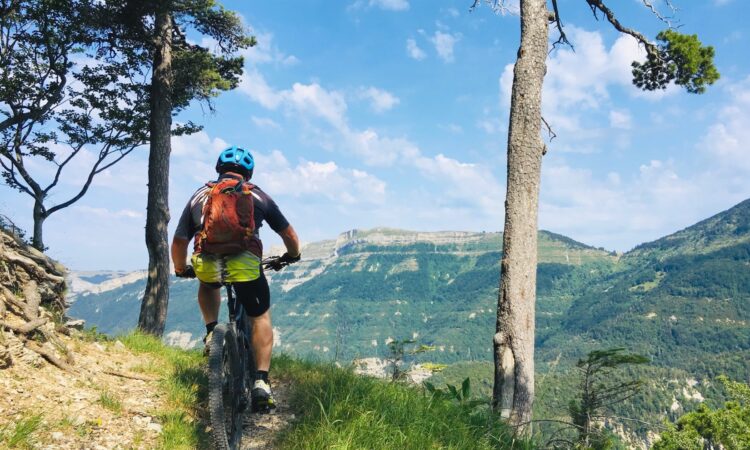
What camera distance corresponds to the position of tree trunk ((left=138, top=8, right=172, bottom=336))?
10.6 meters

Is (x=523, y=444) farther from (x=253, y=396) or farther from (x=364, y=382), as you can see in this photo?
(x=253, y=396)

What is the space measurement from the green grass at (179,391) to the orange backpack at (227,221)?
183 centimetres

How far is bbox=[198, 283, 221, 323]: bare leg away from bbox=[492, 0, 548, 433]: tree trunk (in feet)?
12.0

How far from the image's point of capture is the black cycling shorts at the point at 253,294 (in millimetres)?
3982

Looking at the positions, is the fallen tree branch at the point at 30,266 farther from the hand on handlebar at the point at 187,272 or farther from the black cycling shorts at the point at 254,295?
the black cycling shorts at the point at 254,295

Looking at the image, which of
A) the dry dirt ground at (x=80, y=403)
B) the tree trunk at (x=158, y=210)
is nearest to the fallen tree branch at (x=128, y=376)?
the dry dirt ground at (x=80, y=403)

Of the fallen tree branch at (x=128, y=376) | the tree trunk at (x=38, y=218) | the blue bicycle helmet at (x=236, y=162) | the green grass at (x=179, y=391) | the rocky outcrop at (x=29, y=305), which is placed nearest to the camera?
the blue bicycle helmet at (x=236, y=162)

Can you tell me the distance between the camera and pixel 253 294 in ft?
13.3

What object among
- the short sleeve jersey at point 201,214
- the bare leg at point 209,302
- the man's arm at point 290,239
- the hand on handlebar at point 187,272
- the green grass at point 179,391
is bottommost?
the green grass at point 179,391

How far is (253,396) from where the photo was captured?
13.2 feet

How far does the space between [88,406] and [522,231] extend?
Result: 5.34 metres

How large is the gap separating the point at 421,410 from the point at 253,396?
1565 millimetres

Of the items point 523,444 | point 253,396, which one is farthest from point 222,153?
point 523,444

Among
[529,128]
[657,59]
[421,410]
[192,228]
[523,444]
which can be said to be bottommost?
[523,444]
